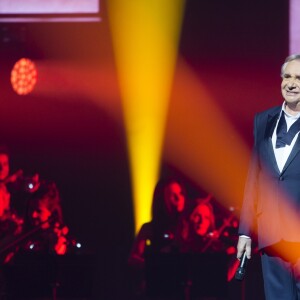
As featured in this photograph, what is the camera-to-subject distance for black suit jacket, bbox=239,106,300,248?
3.42m

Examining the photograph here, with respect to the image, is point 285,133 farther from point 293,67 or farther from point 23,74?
point 23,74

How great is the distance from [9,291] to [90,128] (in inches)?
129

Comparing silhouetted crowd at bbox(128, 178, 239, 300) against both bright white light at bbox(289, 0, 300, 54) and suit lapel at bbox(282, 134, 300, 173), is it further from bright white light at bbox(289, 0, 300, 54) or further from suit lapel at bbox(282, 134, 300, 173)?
suit lapel at bbox(282, 134, 300, 173)

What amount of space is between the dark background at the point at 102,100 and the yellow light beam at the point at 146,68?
0.14m

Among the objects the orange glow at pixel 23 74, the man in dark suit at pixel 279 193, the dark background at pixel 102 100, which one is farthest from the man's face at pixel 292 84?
the orange glow at pixel 23 74

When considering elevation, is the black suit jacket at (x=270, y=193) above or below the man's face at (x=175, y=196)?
above

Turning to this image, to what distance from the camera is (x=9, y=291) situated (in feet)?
19.9

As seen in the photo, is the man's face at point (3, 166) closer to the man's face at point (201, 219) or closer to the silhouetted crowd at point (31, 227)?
the silhouetted crowd at point (31, 227)

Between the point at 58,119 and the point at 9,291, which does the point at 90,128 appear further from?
the point at 9,291

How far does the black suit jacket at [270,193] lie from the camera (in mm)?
3416

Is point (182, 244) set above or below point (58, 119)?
below

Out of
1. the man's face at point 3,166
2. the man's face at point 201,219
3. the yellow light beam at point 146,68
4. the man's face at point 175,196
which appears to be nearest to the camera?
the man's face at point 175,196

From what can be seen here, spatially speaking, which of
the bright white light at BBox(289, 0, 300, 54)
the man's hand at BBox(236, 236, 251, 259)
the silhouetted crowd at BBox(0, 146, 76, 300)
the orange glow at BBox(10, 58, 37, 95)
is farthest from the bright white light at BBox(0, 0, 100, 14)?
the man's hand at BBox(236, 236, 251, 259)

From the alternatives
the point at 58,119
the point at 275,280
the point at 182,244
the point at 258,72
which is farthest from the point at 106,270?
the point at 275,280
